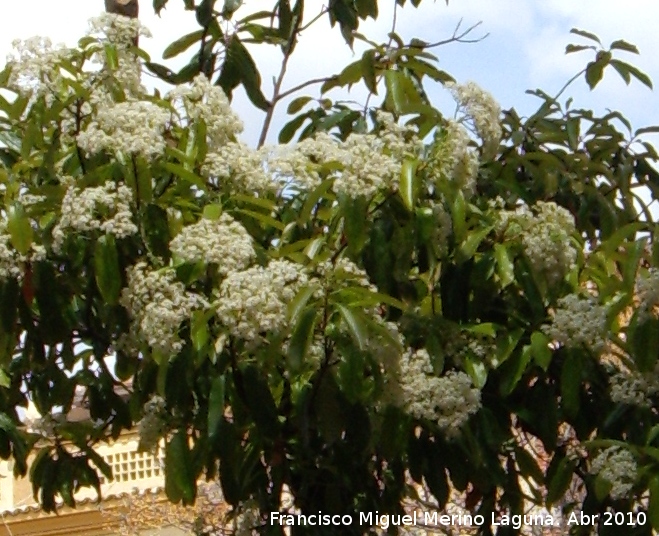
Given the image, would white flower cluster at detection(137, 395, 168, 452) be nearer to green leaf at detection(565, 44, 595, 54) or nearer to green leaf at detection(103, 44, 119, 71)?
green leaf at detection(103, 44, 119, 71)

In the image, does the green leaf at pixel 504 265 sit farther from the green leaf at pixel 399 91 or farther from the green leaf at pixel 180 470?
the green leaf at pixel 180 470

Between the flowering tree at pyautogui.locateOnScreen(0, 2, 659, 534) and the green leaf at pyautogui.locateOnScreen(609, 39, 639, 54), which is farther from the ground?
the green leaf at pyautogui.locateOnScreen(609, 39, 639, 54)

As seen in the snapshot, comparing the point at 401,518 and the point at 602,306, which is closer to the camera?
the point at 602,306

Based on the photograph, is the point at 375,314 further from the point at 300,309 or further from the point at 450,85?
the point at 450,85

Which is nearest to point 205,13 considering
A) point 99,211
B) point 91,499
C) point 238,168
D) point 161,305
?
point 238,168

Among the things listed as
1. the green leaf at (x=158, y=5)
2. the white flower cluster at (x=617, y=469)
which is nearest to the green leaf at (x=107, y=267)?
the white flower cluster at (x=617, y=469)

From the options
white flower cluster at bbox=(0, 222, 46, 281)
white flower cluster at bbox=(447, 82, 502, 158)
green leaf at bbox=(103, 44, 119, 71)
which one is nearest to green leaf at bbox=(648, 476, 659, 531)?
white flower cluster at bbox=(447, 82, 502, 158)

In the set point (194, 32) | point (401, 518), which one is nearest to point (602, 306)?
point (401, 518)

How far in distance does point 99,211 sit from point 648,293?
1127 mm

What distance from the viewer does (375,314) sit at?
2.61m

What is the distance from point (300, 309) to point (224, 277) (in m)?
0.24

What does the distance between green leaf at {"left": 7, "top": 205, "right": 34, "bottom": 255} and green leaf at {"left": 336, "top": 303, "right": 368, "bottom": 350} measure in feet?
2.20

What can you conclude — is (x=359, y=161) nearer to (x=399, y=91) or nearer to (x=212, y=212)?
(x=212, y=212)

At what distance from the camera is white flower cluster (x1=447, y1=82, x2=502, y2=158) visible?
110 inches
